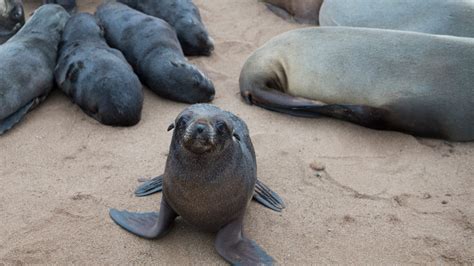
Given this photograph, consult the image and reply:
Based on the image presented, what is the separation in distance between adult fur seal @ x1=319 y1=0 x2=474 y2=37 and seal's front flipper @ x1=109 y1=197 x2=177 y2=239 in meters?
2.74

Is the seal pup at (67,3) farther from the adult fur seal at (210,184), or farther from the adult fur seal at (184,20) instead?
the adult fur seal at (210,184)

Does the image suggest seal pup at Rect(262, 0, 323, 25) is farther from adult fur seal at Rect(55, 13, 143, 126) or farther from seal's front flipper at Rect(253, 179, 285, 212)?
seal's front flipper at Rect(253, 179, 285, 212)

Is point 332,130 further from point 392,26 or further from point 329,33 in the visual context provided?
point 392,26

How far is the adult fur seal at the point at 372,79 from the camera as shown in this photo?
13.3ft

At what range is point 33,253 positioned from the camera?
2906mm

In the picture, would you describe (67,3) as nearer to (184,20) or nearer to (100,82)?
(184,20)

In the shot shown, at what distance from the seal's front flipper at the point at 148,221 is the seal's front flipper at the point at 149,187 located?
0.73ft

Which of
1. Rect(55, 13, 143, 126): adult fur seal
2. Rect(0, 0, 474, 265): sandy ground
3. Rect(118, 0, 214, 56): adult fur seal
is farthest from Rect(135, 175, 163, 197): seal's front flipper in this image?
Rect(118, 0, 214, 56): adult fur seal

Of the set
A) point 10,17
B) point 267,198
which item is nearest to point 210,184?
point 267,198

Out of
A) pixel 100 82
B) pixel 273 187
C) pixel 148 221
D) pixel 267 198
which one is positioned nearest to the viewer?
pixel 148 221

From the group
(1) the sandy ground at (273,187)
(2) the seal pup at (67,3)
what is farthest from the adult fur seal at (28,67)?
(2) the seal pup at (67,3)

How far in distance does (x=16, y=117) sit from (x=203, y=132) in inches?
83.4

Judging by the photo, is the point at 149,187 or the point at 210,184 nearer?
the point at 210,184

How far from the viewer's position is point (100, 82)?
13.7 feet
